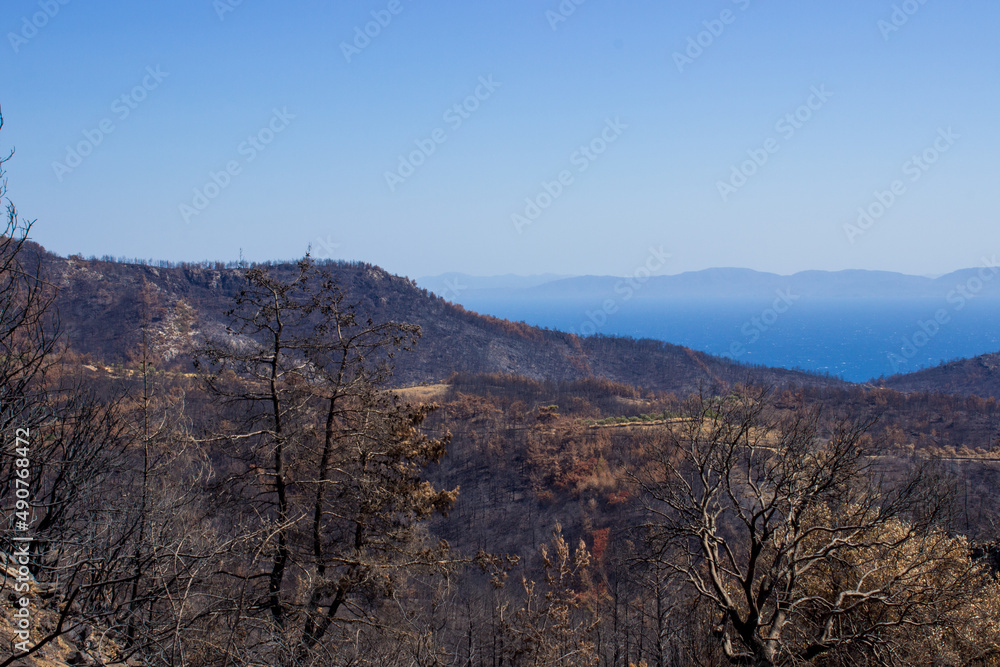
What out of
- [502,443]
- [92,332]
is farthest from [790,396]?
[92,332]

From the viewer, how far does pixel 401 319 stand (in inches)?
3270

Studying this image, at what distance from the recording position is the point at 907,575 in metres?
11.2

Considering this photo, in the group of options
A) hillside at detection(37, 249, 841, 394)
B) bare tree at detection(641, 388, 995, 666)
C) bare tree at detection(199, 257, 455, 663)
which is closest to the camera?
bare tree at detection(199, 257, 455, 663)

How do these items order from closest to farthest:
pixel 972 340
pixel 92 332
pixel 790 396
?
1. pixel 790 396
2. pixel 92 332
3. pixel 972 340

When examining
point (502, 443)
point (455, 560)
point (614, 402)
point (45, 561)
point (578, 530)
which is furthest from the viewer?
point (614, 402)

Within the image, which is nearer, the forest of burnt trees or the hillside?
the forest of burnt trees

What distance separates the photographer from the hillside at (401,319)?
71312 millimetres

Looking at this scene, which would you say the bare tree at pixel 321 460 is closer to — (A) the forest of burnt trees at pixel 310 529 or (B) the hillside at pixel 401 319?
(A) the forest of burnt trees at pixel 310 529

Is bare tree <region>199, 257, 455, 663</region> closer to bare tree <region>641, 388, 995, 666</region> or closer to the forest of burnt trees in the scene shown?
the forest of burnt trees

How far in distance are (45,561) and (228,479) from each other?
265 cm

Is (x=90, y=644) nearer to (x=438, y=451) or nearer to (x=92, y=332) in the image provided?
(x=438, y=451)

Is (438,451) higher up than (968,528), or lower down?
higher up

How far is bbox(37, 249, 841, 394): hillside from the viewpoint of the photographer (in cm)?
7131

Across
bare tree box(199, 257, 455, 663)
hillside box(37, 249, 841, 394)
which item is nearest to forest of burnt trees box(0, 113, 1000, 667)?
bare tree box(199, 257, 455, 663)
